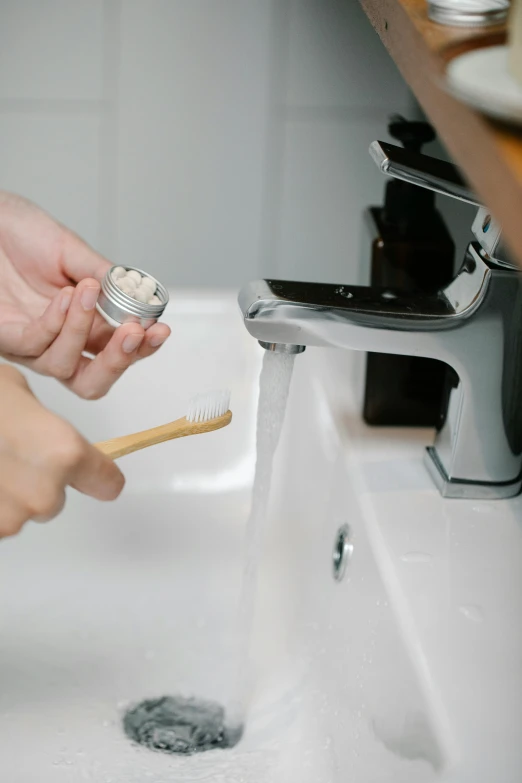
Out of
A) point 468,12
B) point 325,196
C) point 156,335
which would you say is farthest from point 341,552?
point 325,196

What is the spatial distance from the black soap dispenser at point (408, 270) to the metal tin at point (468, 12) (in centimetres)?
26

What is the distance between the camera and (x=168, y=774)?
54 centimetres

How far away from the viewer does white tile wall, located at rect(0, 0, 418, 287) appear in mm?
889

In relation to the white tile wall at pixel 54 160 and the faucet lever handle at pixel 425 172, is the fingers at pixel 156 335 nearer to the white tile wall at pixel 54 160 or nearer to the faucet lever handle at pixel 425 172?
the faucet lever handle at pixel 425 172

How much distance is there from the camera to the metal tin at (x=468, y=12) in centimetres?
38

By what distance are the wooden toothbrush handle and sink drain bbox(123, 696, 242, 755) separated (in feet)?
0.57

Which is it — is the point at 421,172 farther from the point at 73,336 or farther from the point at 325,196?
the point at 325,196

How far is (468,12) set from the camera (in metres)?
0.38

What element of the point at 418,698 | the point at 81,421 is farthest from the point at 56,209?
the point at 418,698

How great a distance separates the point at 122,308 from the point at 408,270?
0.20 metres

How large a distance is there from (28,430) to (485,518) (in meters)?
0.29

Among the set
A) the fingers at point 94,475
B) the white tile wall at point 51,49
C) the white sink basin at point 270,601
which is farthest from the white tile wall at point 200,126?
the fingers at point 94,475

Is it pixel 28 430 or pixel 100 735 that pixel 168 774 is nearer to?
pixel 100 735

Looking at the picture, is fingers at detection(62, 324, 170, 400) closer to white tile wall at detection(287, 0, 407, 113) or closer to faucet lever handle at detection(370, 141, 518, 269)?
faucet lever handle at detection(370, 141, 518, 269)
